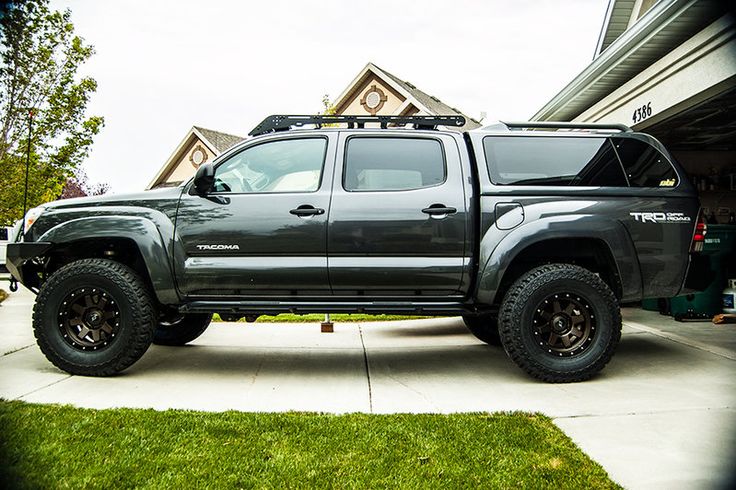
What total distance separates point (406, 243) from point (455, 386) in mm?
1163

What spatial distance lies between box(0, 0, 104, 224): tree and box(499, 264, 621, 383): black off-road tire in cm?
349

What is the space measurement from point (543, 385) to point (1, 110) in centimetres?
388

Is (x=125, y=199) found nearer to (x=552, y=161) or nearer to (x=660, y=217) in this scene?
(x=552, y=161)

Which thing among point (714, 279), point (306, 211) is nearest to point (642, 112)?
point (714, 279)

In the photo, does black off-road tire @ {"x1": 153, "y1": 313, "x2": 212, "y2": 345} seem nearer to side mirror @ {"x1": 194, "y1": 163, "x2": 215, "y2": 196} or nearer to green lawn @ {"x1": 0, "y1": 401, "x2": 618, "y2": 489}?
side mirror @ {"x1": 194, "y1": 163, "x2": 215, "y2": 196}

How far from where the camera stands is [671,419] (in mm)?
3393

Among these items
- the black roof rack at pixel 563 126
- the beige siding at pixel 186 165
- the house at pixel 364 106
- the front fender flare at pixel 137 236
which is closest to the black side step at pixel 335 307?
the front fender flare at pixel 137 236

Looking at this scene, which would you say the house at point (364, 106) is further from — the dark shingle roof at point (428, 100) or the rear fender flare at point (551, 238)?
the rear fender flare at point (551, 238)

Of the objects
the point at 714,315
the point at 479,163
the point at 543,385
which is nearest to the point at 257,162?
the point at 479,163

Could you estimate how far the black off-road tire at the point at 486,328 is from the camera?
5914 mm

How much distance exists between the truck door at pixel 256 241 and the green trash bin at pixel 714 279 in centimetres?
519

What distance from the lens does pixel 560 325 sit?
4.43 metres

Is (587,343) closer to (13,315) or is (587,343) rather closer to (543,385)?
(543,385)

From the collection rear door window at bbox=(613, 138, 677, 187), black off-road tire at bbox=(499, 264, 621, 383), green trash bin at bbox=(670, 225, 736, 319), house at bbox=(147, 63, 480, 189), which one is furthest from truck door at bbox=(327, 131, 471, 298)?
house at bbox=(147, 63, 480, 189)
